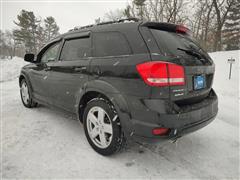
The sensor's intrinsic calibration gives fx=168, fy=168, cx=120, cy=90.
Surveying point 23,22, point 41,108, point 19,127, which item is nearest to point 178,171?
point 19,127

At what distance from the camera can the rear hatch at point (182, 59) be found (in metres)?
1.77

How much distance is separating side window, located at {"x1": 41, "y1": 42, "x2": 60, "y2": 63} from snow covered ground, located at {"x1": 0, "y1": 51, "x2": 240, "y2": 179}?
49.3 inches

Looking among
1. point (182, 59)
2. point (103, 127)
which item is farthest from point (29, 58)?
point (182, 59)

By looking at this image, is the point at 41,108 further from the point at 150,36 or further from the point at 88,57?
the point at 150,36

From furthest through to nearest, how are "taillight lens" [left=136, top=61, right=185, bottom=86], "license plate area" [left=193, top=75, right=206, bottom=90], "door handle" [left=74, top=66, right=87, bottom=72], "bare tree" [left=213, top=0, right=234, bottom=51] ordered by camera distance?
1. "bare tree" [left=213, top=0, right=234, bottom=51]
2. "door handle" [left=74, top=66, right=87, bottom=72]
3. "license plate area" [left=193, top=75, right=206, bottom=90]
4. "taillight lens" [left=136, top=61, right=185, bottom=86]

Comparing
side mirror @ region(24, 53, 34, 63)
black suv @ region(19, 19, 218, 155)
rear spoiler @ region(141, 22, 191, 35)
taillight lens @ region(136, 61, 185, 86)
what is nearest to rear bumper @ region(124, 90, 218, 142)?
black suv @ region(19, 19, 218, 155)

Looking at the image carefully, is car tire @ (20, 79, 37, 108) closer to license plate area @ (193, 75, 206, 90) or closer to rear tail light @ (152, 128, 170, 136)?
rear tail light @ (152, 128, 170, 136)

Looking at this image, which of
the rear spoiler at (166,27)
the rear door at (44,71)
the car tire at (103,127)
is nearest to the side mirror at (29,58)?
the rear door at (44,71)

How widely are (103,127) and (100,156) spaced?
41cm

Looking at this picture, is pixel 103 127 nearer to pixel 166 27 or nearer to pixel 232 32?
pixel 166 27

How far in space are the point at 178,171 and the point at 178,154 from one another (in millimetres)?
360

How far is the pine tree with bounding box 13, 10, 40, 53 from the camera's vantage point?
115ft

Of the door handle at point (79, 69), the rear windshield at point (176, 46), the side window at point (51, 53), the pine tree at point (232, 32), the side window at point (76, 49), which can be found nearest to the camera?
the rear windshield at point (176, 46)

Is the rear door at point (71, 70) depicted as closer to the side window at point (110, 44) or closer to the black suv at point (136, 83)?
the black suv at point (136, 83)
